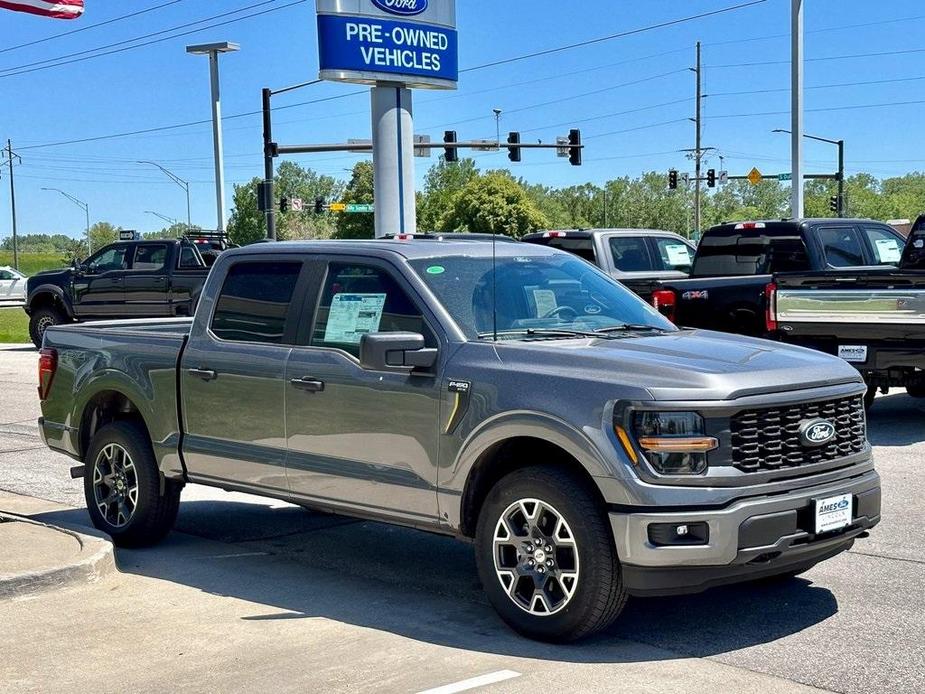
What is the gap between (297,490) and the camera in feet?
22.5

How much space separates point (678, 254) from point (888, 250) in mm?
4147

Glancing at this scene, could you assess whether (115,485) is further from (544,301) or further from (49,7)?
(49,7)

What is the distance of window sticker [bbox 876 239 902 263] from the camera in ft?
48.7

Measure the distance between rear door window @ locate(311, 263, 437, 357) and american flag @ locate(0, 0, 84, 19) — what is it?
471 cm

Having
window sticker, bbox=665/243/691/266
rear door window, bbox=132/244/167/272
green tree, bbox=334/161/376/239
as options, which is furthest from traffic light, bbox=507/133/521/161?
green tree, bbox=334/161/376/239

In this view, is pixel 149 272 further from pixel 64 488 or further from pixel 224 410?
pixel 224 410

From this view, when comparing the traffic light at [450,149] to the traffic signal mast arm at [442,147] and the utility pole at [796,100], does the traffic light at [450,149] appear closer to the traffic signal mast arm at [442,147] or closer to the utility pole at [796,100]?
the traffic signal mast arm at [442,147]

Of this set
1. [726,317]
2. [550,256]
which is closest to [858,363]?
[726,317]

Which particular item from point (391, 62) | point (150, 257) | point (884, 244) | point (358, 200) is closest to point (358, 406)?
point (884, 244)

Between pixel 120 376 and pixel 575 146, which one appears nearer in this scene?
pixel 120 376

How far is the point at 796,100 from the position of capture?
2580 cm

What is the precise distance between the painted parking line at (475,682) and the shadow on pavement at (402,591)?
0.30 metres

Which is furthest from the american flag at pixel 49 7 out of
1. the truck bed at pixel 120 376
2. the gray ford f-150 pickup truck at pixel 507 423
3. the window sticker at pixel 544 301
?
the window sticker at pixel 544 301

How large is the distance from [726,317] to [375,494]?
8.36 metres
